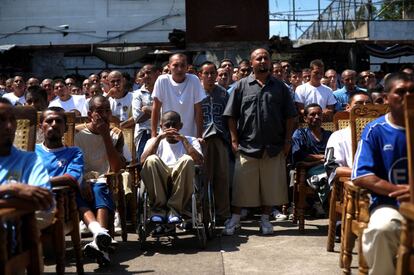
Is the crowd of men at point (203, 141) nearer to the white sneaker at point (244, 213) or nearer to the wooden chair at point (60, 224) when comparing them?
the white sneaker at point (244, 213)

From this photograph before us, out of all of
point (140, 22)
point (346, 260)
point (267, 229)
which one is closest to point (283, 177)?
point (267, 229)

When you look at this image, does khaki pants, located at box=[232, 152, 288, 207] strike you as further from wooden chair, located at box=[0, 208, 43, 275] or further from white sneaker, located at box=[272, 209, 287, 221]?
wooden chair, located at box=[0, 208, 43, 275]

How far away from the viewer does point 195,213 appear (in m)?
5.47

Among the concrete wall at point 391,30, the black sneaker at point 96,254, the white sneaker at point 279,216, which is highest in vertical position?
the concrete wall at point 391,30

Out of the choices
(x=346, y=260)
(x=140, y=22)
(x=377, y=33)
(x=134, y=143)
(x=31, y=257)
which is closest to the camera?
(x=31, y=257)

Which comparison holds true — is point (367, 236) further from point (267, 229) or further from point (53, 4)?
point (53, 4)

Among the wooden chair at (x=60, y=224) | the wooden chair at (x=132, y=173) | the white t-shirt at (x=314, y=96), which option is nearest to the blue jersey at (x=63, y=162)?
the wooden chair at (x=60, y=224)

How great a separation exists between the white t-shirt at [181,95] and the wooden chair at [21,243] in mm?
3274

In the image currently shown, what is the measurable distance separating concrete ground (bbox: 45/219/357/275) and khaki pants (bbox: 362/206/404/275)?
50.5 inches

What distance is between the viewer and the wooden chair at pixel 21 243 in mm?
3111

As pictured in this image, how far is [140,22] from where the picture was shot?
973 inches

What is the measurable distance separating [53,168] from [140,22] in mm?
20700

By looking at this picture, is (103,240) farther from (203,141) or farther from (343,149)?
(343,149)

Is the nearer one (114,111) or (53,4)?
(114,111)
